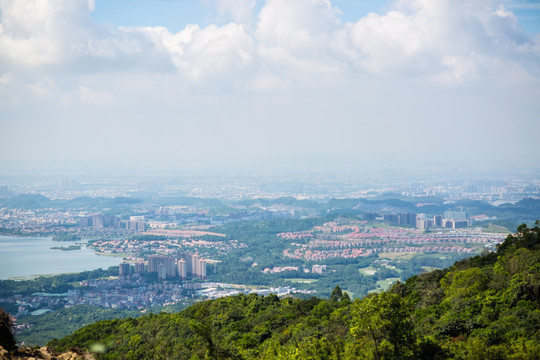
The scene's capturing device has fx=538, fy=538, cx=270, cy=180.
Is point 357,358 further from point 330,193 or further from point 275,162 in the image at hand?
point 275,162

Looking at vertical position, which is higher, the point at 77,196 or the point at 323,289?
the point at 77,196

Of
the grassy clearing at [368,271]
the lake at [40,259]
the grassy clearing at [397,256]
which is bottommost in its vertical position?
the grassy clearing at [368,271]

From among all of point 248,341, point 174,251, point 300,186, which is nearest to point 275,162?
point 300,186

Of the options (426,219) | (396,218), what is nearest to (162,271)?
(396,218)

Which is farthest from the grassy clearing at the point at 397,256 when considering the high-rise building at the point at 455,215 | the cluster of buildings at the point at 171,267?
the high-rise building at the point at 455,215

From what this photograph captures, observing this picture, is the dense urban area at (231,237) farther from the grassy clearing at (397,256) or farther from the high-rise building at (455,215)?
the grassy clearing at (397,256)

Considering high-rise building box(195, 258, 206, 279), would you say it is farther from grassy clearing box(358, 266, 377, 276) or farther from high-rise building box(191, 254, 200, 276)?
grassy clearing box(358, 266, 377, 276)
